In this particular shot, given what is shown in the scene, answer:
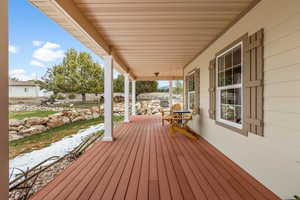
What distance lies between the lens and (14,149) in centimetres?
304

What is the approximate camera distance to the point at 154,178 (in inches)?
84.0

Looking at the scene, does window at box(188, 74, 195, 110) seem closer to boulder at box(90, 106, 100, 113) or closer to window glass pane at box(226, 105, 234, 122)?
window glass pane at box(226, 105, 234, 122)

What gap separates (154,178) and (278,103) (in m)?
1.81

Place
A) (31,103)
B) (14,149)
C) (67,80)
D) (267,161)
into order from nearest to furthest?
1. (267,161)
2. (14,149)
3. (31,103)
4. (67,80)

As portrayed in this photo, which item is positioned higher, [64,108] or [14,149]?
[64,108]

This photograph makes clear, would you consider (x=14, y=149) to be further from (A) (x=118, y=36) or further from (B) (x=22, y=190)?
(A) (x=118, y=36)

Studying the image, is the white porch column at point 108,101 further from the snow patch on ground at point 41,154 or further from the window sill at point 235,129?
the window sill at point 235,129

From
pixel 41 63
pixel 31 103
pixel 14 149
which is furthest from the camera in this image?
pixel 41 63

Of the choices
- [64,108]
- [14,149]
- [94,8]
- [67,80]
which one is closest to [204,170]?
[94,8]

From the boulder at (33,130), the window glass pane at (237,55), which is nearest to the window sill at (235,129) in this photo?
the window glass pane at (237,55)

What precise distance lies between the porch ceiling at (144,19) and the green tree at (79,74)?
4.04 m

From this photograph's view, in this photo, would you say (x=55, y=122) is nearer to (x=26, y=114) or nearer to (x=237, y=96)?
(x=26, y=114)

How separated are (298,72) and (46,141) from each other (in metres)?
4.85

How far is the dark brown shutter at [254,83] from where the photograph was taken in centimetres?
202
